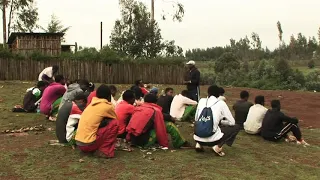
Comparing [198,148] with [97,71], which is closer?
[198,148]

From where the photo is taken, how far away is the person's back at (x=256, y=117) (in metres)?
9.98

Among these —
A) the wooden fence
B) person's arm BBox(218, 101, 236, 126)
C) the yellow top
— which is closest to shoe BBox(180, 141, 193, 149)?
person's arm BBox(218, 101, 236, 126)

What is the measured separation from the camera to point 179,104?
11461mm

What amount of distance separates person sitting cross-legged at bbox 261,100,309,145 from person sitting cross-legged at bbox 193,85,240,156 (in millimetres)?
2136

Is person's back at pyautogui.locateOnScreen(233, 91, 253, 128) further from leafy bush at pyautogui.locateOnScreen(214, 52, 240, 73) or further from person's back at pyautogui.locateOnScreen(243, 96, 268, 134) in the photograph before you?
leafy bush at pyautogui.locateOnScreen(214, 52, 240, 73)

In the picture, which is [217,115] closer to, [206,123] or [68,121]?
[206,123]

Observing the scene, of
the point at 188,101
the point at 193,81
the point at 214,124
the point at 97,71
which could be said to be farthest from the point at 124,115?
the point at 97,71

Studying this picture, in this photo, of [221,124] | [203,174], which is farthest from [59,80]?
[203,174]

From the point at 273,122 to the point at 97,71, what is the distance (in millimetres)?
18974

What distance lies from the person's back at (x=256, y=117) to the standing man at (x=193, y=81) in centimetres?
240

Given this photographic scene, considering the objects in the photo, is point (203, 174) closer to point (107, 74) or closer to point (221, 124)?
point (221, 124)

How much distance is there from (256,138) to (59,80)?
5.19 metres

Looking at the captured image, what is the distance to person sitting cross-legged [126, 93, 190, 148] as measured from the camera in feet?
25.1

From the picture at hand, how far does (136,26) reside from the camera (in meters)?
38.0
